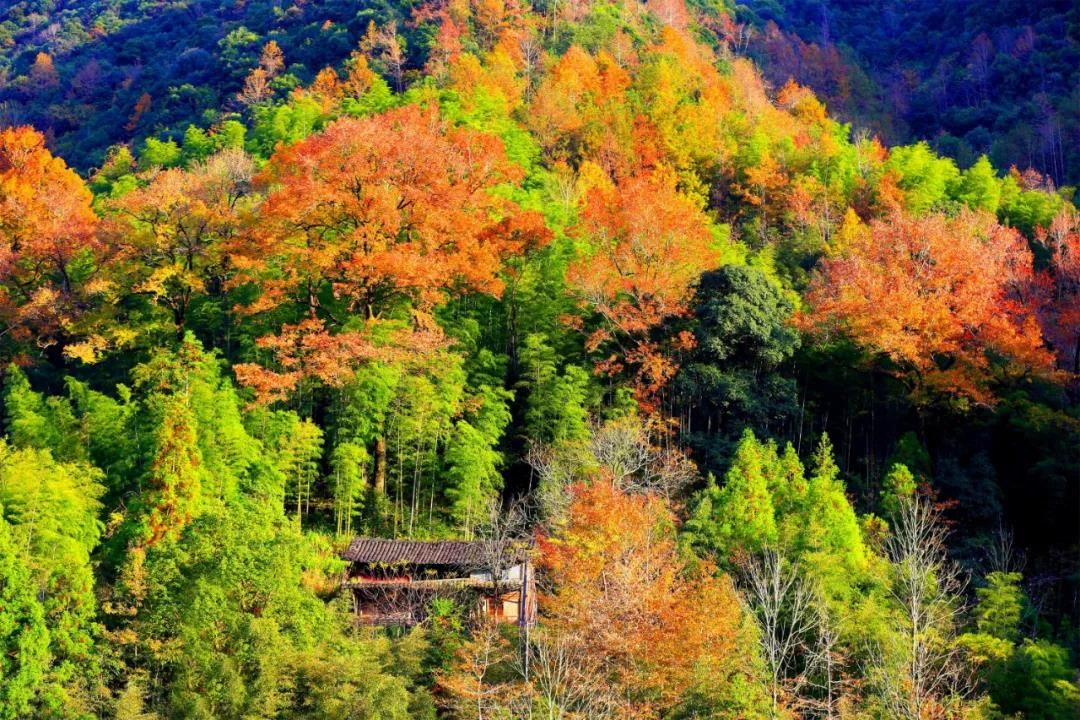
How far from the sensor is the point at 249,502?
2136 centimetres

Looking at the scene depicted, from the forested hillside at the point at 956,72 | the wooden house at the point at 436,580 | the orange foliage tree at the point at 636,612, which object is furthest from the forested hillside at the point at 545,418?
the forested hillside at the point at 956,72

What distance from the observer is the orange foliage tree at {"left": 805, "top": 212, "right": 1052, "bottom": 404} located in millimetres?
27438

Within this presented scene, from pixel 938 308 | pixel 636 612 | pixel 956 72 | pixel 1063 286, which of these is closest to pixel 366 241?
pixel 636 612

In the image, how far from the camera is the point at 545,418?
27.4 metres

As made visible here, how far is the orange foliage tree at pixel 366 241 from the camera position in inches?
1077

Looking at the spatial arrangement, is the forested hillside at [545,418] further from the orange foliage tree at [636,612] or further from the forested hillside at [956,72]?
the forested hillside at [956,72]

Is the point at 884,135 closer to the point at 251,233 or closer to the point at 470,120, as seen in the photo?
the point at 470,120

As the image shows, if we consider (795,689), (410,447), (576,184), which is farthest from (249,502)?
(576,184)

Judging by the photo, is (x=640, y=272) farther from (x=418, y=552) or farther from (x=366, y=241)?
(x=418, y=552)

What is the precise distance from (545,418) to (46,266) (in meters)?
13.9

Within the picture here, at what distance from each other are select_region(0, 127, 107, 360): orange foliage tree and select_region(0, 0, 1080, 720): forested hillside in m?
0.10

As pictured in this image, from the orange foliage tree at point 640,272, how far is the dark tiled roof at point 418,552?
7060 mm

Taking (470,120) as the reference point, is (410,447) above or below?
below

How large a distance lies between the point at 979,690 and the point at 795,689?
150 inches
